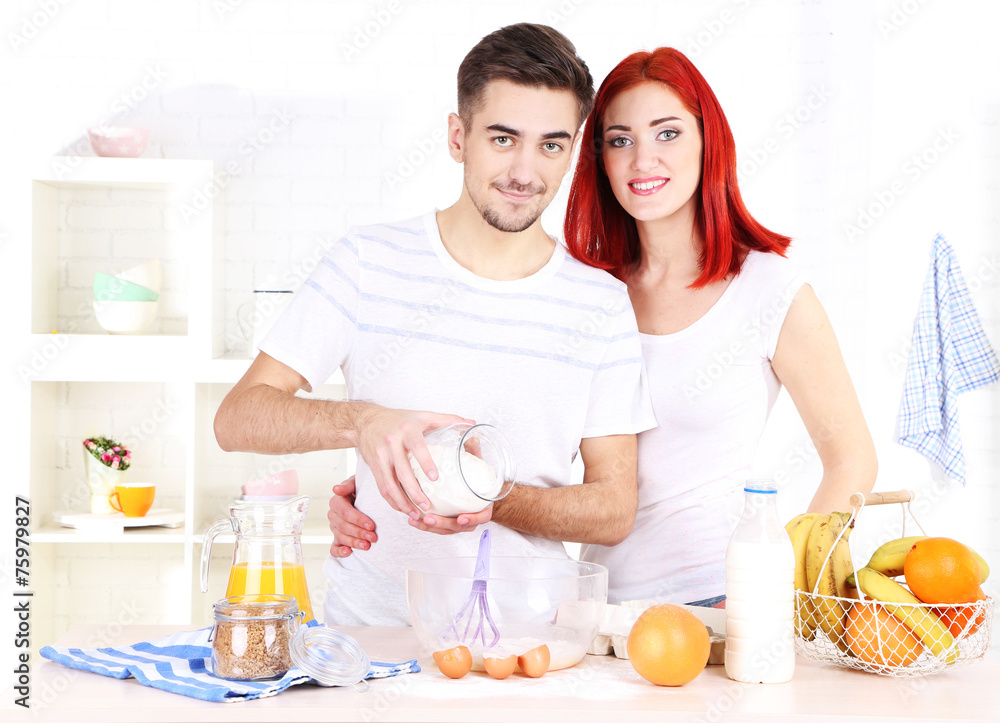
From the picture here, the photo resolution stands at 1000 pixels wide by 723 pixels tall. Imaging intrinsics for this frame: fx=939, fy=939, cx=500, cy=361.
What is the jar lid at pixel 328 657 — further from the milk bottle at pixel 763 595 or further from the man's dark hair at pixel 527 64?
the man's dark hair at pixel 527 64

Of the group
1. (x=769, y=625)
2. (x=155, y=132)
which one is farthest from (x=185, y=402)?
(x=769, y=625)

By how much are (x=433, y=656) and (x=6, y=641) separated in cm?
263

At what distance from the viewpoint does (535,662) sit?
104 cm

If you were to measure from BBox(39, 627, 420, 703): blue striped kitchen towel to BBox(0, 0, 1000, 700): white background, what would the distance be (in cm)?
233

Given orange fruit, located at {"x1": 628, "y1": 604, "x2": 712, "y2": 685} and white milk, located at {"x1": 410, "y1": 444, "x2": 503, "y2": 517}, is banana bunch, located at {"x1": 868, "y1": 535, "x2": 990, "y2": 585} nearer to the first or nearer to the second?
orange fruit, located at {"x1": 628, "y1": 604, "x2": 712, "y2": 685}

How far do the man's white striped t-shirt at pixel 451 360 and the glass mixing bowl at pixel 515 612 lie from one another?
0.41 m

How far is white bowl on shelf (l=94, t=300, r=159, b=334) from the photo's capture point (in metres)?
3.06

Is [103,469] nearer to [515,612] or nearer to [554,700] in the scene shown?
[515,612]

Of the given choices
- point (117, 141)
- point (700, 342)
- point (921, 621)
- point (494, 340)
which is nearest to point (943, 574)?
point (921, 621)

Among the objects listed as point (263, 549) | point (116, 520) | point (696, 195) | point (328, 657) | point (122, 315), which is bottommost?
point (116, 520)

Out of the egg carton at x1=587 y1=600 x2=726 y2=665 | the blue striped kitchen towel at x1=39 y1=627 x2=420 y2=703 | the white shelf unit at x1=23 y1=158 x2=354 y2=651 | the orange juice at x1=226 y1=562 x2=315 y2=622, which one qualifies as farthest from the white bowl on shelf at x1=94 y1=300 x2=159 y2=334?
the egg carton at x1=587 y1=600 x2=726 y2=665

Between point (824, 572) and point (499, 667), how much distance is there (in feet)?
1.31

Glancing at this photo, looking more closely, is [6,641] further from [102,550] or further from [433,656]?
[433,656]

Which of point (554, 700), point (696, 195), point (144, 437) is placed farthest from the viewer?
point (144, 437)
